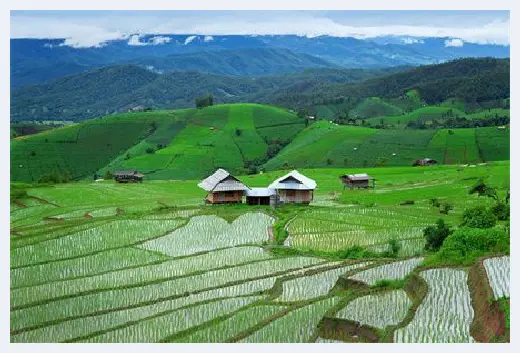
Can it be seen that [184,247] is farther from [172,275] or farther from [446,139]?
[446,139]

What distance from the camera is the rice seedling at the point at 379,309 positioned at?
54.4ft

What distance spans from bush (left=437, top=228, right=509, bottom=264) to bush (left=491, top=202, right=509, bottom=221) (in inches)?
396

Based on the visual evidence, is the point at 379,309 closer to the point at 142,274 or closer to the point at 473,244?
the point at 473,244

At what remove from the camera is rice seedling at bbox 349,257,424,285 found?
20.4 m

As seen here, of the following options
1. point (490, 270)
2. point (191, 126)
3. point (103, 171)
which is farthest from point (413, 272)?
point (191, 126)

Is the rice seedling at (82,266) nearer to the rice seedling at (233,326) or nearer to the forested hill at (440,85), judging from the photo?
the rice seedling at (233,326)

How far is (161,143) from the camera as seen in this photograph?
95062 mm

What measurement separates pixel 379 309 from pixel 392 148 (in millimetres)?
61238

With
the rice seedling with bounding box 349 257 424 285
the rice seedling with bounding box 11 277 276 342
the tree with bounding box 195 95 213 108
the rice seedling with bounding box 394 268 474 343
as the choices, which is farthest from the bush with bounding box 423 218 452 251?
the tree with bounding box 195 95 213 108

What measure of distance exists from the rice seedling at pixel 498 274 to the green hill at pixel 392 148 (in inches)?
1970

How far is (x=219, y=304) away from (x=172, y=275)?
403cm

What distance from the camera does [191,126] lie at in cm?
10156

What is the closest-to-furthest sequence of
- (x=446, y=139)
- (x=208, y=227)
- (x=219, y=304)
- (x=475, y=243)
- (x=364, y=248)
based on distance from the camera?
1. (x=219, y=304)
2. (x=475, y=243)
3. (x=364, y=248)
4. (x=208, y=227)
5. (x=446, y=139)

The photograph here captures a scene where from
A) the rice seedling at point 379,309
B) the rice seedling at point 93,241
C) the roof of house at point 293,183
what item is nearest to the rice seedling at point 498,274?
the rice seedling at point 379,309
